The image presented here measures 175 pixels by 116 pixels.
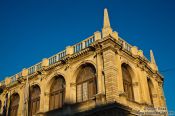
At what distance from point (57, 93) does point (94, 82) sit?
484 cm

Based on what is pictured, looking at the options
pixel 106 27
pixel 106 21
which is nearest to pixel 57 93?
pixel 106 27

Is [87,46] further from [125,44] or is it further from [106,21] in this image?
[125,44]

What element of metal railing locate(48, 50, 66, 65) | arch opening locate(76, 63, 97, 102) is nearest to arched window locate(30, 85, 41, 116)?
metal railing locate(48, 50, 66, 65)

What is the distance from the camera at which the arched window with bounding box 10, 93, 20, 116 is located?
3019 centimetres

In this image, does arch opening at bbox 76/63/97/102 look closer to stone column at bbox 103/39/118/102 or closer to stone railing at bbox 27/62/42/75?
stone column at bbox 103/39/118/102

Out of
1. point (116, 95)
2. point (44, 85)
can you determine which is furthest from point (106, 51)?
point (44, 85)

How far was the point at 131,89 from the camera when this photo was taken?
81.5 feet

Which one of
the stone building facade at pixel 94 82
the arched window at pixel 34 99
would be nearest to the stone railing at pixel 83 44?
the stone building facade at pixel 94 82

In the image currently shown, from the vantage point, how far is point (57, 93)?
26.5 meters

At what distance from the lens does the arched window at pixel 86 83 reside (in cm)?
2359

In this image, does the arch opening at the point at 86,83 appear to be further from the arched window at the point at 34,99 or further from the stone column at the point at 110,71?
the arched window at the point at 34,99

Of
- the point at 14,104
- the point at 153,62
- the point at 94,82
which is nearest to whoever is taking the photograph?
the point at 94,82

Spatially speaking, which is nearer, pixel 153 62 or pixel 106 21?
pixel 106 21

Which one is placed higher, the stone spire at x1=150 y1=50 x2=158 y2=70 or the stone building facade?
the stone spire at x1=150 y1=50 x2=158 y2=70
